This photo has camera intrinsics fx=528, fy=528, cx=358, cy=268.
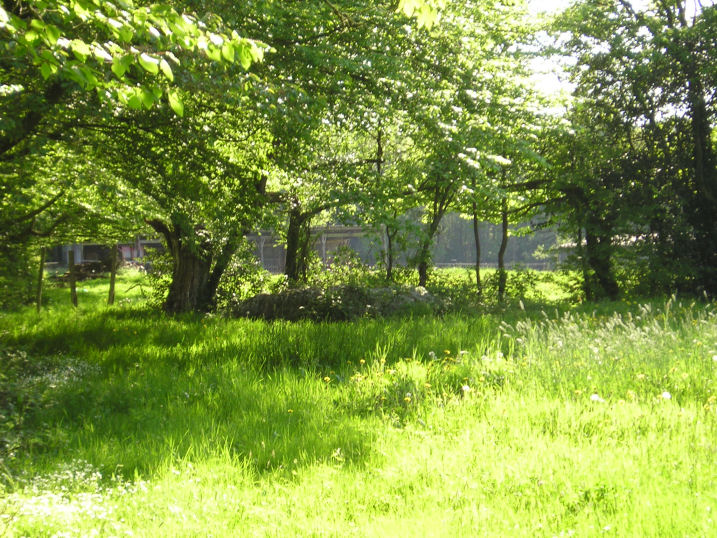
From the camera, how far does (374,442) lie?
4250 mm

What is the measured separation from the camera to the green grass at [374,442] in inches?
119

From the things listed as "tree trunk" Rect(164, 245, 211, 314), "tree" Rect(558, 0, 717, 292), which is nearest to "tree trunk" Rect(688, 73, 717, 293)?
"tree" Rect(558, 0, 717, 292)

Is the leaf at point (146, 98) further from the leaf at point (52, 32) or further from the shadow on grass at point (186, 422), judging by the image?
the shadow on grass at point (186, 422)

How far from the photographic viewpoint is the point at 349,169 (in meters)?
9.38

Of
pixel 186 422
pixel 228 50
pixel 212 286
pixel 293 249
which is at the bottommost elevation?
pixel 186 422

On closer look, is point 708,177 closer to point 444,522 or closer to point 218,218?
point 218,218

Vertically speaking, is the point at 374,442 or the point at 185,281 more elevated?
the point at 185,281

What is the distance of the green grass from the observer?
3.02 metres

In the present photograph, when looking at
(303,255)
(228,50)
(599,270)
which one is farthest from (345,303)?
(599,270)

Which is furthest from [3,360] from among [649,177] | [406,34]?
[649,177]

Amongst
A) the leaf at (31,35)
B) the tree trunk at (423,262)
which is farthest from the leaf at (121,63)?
the tree trunk at (423,262)

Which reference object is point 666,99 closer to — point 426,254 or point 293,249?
point 426,254

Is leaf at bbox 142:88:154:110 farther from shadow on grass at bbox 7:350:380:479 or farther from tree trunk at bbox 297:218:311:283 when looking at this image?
tree trunk at bbox 297:218:311:283

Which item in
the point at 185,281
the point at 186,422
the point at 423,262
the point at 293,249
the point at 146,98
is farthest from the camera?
the point at 293,249
